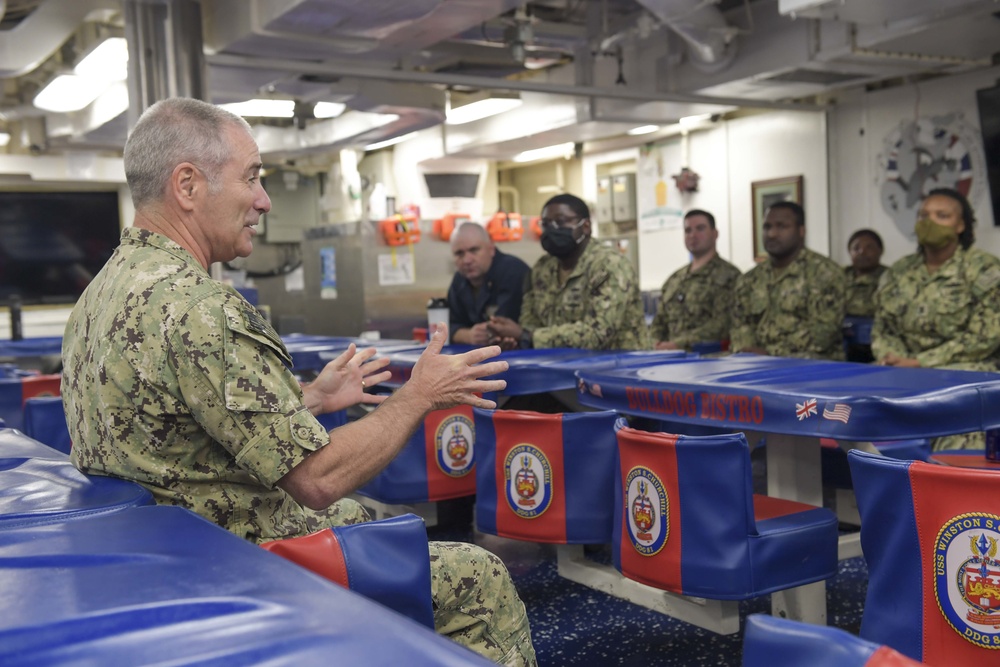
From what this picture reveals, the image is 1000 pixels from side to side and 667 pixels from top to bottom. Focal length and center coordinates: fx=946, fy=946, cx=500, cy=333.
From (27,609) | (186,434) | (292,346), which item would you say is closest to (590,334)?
(292,346)

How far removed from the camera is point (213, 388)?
167cm

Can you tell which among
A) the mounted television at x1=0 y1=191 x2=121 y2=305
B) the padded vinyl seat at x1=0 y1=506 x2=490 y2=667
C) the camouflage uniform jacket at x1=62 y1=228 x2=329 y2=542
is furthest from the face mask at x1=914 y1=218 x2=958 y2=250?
the mounted television at x1=0 y1=191 x2=121 y2=305

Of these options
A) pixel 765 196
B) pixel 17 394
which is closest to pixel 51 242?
pixel 17 394

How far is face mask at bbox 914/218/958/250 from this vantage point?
4.66 meters

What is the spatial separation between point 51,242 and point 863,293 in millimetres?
9150

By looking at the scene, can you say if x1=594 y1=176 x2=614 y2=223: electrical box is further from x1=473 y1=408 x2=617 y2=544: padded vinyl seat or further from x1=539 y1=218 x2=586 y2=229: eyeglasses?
x1=473 y1=408 x2=617 y2=544: padded vinyl seat

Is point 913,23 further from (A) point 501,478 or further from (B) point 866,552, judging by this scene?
(B) point 866,552

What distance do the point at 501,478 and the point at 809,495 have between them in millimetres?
1031

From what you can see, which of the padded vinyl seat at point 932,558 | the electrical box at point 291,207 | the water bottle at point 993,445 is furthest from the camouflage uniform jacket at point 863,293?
the electrical box at point 291,207

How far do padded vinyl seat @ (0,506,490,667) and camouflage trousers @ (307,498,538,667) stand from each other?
2.00 ft

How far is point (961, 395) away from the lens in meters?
2.55

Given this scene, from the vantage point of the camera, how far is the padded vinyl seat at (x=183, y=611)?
3.11ft

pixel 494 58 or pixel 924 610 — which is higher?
pixel 494 58

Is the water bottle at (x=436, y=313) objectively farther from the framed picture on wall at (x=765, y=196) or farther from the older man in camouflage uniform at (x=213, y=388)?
the framed picture on wall at (x=765, y=196)
